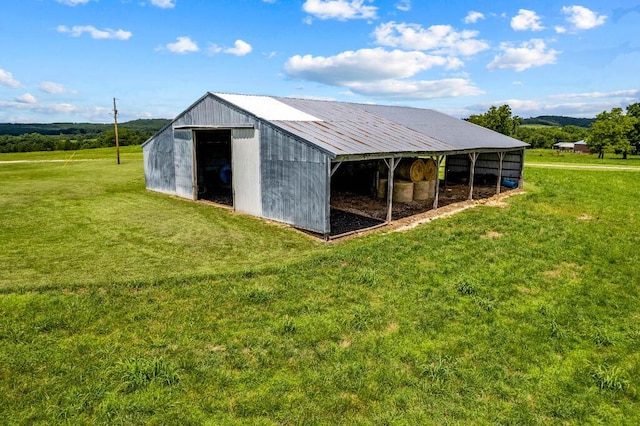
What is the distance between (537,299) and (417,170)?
493 inches

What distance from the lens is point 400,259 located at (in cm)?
1132

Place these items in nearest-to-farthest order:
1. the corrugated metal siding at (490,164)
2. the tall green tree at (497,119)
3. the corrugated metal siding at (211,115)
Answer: the corrugated metal siding at (211,115), the corrugated metal siding at (490,164), the tall green tree at (497,119)

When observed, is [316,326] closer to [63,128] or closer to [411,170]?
[411,170]

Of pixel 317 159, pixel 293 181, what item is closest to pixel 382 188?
pixel 293 181

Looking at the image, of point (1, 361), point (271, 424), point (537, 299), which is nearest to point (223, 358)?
point (271, 424)

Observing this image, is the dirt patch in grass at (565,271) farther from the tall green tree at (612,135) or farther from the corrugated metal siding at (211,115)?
the tall green tree at (612,135)

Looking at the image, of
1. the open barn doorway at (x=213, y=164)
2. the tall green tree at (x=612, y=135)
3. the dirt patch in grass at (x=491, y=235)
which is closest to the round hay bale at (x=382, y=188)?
the dirt patch in grass at (x=491, y=235)

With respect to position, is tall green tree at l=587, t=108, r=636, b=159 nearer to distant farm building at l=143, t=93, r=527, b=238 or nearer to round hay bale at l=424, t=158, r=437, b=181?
distant farm building at l=143, t=93, r=527, b=238

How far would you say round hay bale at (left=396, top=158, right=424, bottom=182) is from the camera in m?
20.7

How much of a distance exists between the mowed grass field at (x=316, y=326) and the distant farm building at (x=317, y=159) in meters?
2.14

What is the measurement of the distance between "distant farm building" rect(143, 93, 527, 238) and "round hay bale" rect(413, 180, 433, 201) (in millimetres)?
54

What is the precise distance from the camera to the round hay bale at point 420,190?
830 inches

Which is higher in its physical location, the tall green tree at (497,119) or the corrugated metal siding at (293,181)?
the tall green tree at (497,119)

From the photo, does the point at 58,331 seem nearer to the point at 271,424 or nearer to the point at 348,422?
the point at 271,424
